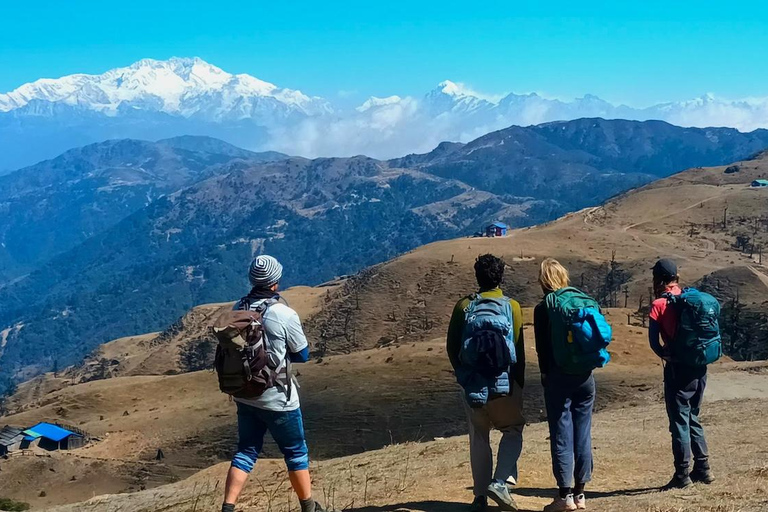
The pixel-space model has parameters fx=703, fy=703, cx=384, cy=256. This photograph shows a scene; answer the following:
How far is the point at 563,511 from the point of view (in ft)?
26.1

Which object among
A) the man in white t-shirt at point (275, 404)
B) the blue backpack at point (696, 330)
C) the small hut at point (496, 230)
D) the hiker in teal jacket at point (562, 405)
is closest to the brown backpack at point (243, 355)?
the man in white t-shirt at point (275, 404)

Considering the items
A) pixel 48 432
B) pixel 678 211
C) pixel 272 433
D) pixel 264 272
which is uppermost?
pixel 264 272

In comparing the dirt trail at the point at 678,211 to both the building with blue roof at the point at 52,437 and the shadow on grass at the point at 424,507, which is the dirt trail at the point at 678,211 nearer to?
the building with blue roof at the point at 52,437

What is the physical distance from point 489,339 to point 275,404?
2347 millimetres

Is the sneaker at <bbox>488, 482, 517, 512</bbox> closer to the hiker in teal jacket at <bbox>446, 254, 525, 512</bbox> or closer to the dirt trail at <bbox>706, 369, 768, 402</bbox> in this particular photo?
the hiker in teal jacket at <bbox>446, 254, 525, 512</bbox>

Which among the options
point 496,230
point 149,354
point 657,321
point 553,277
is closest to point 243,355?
point 553,277

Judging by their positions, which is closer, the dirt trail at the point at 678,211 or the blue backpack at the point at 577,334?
the blue backpack at the point at 577,334

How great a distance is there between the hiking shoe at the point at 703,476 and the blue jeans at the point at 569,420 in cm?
176

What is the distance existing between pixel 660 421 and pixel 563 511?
31.4 feet

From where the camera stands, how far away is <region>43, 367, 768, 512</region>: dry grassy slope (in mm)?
8336

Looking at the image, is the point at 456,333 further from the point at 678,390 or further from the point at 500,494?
the point at 678,390

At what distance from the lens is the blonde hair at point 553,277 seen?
7.87 meters

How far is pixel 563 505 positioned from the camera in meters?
7.91

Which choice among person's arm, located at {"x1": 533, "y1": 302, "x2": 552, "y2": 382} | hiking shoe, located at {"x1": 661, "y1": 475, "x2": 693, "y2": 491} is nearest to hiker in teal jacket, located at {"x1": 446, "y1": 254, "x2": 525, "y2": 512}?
person's arm, located at {"x1": 533, "y1": 302, "x2": 552, "y2": 382}
